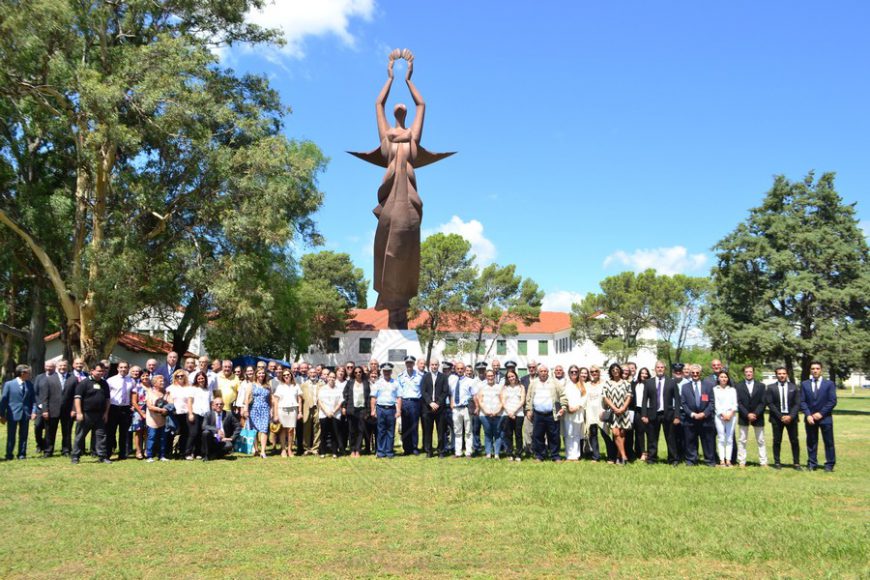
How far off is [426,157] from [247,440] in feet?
24.0

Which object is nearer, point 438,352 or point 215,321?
point 215,321

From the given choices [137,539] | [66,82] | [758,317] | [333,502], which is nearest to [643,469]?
[333,502]

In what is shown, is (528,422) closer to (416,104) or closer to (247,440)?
(247,440)

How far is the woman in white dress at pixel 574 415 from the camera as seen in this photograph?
9266 mm

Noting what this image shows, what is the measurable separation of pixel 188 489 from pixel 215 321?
14.9 m

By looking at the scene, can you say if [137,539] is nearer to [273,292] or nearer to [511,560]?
[511,560]

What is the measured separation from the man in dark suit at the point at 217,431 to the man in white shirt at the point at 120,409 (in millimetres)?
1085

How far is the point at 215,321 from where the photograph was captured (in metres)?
21.2

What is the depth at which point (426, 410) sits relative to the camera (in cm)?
977

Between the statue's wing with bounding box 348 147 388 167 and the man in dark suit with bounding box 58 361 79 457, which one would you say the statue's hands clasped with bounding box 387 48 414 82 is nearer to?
the statue's wing with bounding box 348 147 388 167

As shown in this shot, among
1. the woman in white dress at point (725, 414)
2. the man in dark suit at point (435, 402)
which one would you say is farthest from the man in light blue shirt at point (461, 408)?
the woman in white dress at point (725, 414)

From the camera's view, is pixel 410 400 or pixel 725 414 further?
pixel 410 400

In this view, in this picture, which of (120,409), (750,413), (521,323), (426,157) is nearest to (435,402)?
(750,413)

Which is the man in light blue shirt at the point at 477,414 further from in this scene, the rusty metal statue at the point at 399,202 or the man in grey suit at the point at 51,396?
the man in grey suit at the point at 51,396
